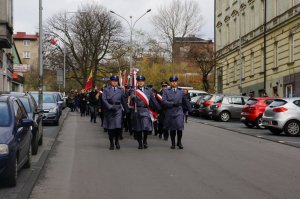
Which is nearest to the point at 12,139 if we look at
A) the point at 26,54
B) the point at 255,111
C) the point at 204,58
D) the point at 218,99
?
the point at 255,111

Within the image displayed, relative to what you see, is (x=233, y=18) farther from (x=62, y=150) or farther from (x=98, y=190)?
(x=98, y=190)

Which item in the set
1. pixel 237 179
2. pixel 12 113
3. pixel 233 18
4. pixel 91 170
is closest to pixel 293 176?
pixel 237 179

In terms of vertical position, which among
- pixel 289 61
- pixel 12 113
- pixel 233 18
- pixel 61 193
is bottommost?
pixel 61 193

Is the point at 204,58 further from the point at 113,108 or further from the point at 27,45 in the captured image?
the point at 27,45

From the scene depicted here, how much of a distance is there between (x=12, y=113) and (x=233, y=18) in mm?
45990

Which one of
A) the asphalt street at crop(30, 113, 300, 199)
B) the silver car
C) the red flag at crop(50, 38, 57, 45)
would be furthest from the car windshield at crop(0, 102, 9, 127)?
the red flag at crop(50, 38, 57, 45)

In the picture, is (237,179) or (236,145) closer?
(237,179)

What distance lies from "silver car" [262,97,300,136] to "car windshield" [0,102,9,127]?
40.8 feet

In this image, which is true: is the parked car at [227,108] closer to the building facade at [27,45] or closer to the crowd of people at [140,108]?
the crowd of people at [140,108]

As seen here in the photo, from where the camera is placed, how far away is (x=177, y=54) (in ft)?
230

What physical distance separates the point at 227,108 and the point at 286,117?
10.1 meters

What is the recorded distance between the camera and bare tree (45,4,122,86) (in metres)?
62.8

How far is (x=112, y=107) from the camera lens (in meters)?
13.5

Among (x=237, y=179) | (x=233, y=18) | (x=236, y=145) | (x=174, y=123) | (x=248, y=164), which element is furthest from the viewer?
(x=233, y=18)
